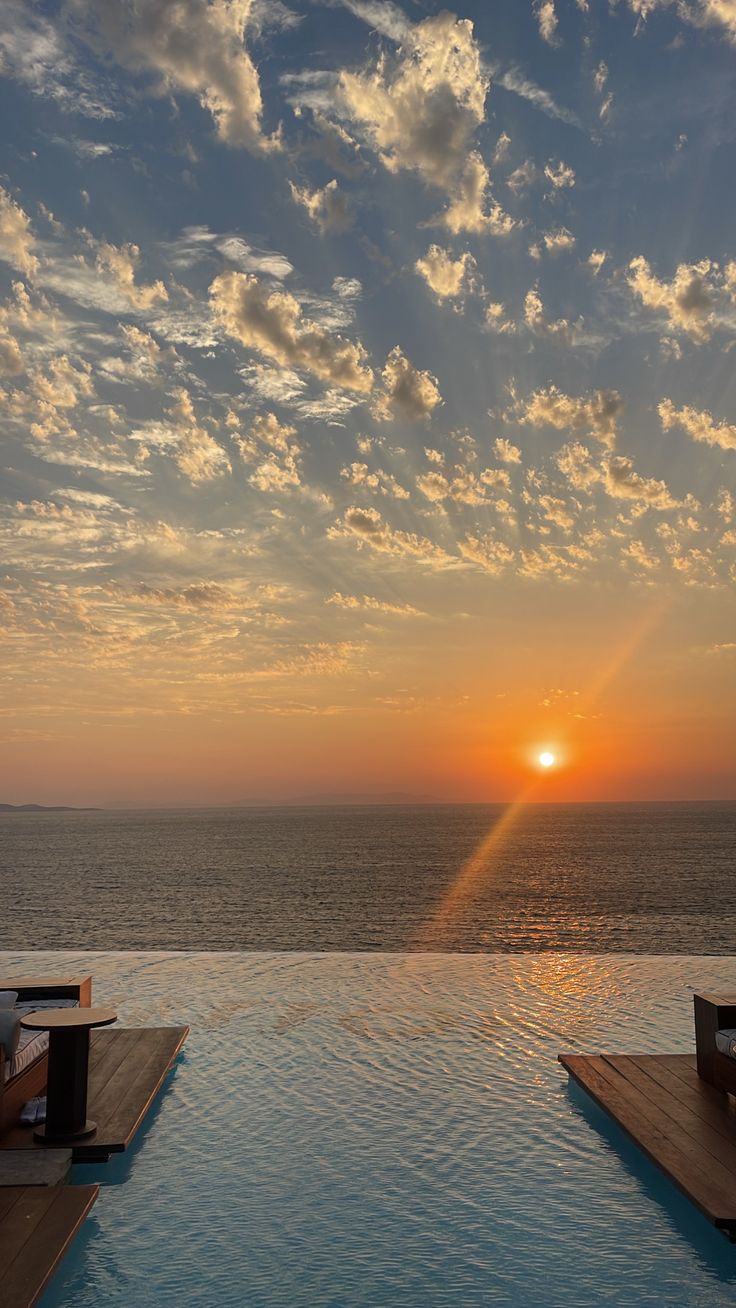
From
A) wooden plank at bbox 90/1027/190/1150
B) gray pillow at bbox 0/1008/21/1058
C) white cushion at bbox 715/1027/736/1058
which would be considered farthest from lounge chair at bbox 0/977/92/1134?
white cushion at bbox 715/1027/736/1058

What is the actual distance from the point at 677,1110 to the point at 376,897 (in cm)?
4050

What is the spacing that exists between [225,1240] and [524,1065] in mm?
3331

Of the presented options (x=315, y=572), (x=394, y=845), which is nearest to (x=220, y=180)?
(x=315, y=572)

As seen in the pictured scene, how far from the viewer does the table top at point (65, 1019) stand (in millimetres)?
4883

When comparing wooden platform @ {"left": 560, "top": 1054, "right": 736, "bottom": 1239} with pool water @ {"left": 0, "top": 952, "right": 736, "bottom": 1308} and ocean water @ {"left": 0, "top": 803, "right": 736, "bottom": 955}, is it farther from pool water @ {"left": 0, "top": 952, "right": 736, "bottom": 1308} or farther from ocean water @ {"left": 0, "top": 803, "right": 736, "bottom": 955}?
ocean water @ {"left": 0, "top": 803, "right": 736, "bottom": 955}

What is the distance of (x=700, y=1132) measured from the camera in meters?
Answer: 4.97

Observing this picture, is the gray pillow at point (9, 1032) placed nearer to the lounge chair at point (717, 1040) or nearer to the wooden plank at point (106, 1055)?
the wooden plank at point (106, 1055)

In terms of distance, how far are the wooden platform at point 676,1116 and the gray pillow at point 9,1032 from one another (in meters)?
3.63

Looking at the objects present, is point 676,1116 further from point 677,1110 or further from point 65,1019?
point 65,1019

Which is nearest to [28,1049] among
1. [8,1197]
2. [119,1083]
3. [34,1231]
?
[119,1083]

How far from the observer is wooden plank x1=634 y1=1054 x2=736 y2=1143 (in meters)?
5.11

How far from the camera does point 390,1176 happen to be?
488cm

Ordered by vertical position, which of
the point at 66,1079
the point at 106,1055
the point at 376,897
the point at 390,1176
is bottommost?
the point at 376,897

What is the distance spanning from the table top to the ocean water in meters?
22.4
